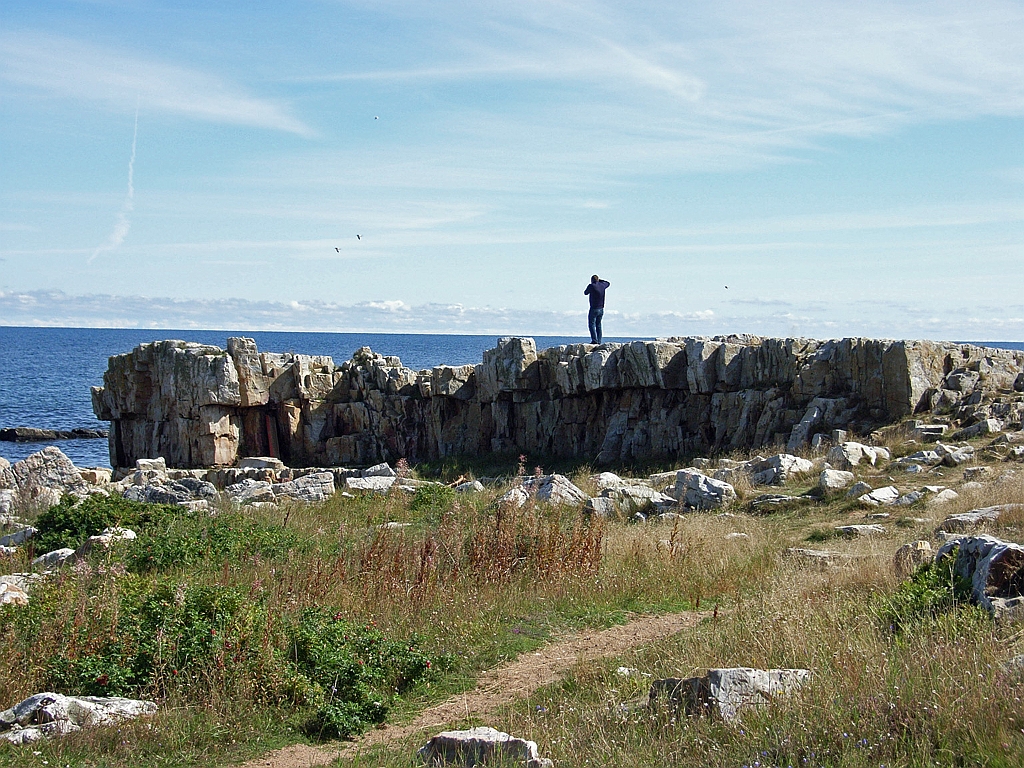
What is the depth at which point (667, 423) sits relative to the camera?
2920cm

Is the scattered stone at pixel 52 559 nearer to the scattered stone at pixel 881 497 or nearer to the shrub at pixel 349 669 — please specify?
the shrub at pixel 349 669

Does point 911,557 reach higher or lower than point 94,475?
higher

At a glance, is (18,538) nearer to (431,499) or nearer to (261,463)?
(431,499)

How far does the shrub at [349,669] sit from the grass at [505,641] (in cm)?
2

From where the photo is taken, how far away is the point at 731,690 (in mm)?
5512

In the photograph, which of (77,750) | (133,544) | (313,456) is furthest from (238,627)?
(313,456)

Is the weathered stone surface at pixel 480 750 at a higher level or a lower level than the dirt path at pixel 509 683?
higher

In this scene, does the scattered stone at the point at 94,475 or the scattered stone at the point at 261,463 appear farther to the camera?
the scattered stone at the point at 261,463

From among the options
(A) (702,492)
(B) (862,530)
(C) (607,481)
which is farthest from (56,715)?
(C) (607,481)

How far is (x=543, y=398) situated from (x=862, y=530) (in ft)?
65.8

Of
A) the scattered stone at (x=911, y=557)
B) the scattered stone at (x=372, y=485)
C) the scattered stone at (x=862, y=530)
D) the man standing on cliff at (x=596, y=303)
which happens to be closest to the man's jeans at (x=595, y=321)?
the man standing on cliff at (x=596, y=303)

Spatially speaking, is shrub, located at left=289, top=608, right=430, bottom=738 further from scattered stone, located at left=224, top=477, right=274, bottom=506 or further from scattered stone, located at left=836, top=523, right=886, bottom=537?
scattered stone, located at left=224, top=477, right=274, bottom=506

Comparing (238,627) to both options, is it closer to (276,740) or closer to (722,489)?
(276,740)

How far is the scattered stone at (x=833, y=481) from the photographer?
1612 cm
